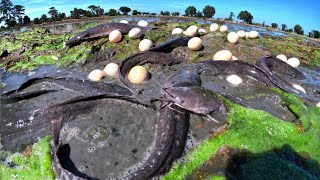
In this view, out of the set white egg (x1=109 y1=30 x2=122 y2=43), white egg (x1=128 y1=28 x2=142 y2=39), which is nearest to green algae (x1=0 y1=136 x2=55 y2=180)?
white egg (x1=109 y1=30 x2=122 y2=43)

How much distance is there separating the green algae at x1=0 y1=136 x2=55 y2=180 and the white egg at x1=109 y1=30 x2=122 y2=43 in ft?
16.9

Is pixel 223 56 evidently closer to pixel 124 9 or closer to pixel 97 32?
pixel 97 32

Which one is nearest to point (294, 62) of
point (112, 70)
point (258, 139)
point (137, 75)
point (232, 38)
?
point (232, 38)

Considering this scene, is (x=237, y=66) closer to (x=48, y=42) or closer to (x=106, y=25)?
(x=106, y=25)

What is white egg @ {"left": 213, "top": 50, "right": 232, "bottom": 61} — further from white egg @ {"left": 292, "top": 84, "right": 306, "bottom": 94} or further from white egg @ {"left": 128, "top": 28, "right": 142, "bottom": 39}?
white egg @ {"left": 128, "top": 28, "right": 142, "bottom": 39}

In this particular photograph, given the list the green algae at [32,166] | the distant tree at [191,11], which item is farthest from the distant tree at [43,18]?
the green algae at [32,166]

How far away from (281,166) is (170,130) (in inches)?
75.1

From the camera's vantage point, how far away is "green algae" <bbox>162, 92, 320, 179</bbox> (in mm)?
5008

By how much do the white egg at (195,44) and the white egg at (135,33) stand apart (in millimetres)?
1682

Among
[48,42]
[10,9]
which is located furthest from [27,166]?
[10,9]

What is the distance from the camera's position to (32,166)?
514 centimetres

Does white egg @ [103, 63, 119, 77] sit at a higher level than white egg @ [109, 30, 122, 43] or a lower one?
lower

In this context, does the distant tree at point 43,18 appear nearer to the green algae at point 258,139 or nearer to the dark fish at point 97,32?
the dark fish at point 97,32

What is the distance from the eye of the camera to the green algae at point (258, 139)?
197 inches
